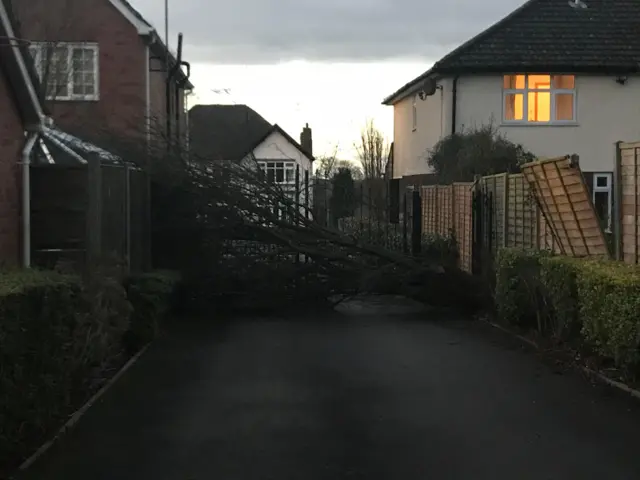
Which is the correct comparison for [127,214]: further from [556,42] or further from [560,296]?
[556,42]

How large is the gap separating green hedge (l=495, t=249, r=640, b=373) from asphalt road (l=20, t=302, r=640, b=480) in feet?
1.80

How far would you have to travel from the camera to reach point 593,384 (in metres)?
9.84

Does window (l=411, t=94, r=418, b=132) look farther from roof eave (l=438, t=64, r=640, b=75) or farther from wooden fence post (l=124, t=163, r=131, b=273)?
wooden fence post (l=124, t=163, r=131, b=273)

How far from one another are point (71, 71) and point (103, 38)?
4.72 feet

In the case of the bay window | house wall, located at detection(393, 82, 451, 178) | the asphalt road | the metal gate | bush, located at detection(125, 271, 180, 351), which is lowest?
the asphalt road

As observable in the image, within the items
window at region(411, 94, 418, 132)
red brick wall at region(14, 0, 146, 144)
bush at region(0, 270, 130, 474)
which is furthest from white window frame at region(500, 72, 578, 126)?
bush at region(0, 270, 130, 474)

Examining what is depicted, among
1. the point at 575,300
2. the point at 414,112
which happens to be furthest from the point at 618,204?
the point at 414,112

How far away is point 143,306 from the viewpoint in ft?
42.6

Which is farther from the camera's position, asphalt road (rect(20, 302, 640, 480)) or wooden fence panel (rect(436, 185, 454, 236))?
wooden fence panel (rect(436, 185, 454, 236))

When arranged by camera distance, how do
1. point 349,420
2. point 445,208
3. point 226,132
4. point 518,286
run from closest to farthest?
point 349,420 < point 518,286 < point 445,208 < point 226,132

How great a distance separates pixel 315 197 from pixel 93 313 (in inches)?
420

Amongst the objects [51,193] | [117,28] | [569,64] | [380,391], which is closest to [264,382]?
[380,391]

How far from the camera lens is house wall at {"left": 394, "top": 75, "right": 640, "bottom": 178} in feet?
97.9

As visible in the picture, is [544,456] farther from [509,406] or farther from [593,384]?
[593,384]
